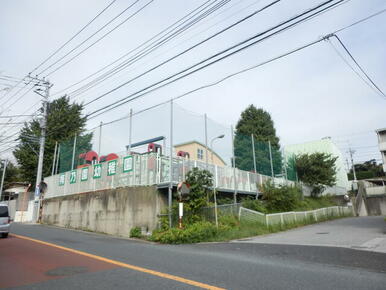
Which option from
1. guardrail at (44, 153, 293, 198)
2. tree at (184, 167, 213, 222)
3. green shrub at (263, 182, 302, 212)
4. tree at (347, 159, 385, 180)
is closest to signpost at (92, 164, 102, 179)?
guardrail at (44, 153, 293, 198)

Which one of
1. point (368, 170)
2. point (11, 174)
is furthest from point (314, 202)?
point (11, 174)

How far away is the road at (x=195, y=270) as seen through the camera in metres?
4.61

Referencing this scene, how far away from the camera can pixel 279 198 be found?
1747 centimetres

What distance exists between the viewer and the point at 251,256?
24.5 feet

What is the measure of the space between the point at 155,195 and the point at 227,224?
3746 mm

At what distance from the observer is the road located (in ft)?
15.1

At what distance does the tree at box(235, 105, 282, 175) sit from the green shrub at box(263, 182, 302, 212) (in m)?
2.11

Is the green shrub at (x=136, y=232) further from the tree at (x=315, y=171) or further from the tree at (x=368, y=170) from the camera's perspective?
the tree at (x=368, y=170)

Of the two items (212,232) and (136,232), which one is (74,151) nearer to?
(136,232)

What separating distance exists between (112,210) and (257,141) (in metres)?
11.7

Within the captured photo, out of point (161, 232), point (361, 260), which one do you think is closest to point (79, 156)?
point (161, 232)

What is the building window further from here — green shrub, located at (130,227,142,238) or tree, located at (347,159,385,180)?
tree, located at (347,159,385,180)

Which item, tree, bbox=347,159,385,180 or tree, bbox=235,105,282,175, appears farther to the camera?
tree, bbox=347,159,385,180

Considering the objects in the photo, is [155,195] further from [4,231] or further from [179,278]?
[179,278]
